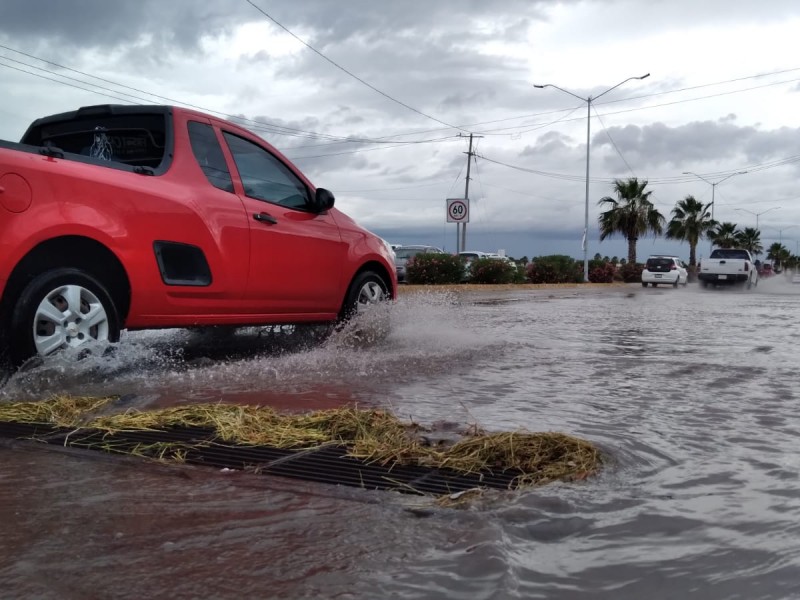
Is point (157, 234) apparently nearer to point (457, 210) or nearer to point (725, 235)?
point (457, 210)

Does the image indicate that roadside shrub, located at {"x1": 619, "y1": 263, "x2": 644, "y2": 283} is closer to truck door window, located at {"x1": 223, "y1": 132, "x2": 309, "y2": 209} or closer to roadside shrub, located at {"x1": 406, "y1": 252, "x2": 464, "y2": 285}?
roadside shrub, located at {"x1": 406, "y1": 252, "x2": 464, "y2": 285}

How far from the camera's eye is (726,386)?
5.63 metres

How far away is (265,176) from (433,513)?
4.54m

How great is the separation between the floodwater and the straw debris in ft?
0.65

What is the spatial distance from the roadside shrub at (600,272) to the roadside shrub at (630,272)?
12.6 ft

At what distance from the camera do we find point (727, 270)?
113 feet

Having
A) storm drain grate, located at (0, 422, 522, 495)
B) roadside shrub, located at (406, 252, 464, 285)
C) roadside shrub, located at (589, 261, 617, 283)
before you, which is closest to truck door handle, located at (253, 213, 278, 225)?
storm drain grate, located at (0, 422, 522, 495)

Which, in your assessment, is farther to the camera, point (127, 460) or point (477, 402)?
point (477, 402)

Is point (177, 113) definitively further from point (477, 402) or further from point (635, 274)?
point (635, 274)

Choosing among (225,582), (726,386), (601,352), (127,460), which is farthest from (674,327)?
(225,582)

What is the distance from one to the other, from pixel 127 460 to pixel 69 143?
3.64 meters

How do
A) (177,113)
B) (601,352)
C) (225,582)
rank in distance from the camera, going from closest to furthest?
(225,582) < (177,113) < (601,352)

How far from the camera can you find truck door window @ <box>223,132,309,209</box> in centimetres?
643

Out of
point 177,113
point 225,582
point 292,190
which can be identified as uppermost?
point 177,113
